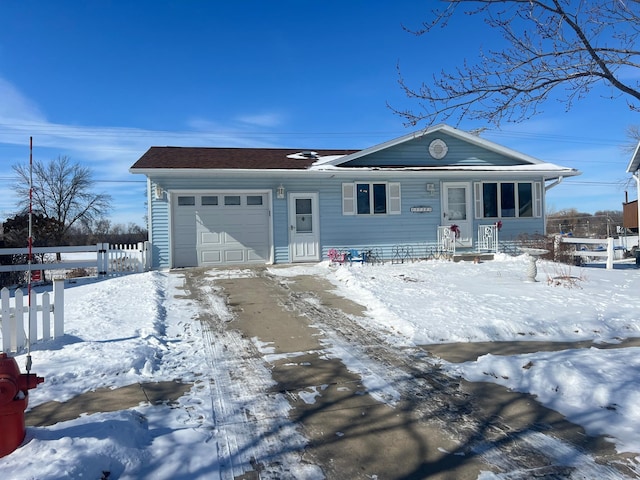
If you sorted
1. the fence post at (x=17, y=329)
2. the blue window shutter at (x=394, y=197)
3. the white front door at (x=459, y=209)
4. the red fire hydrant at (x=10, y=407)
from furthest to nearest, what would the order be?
the white front door at (x=459, y=209) → the blue window shutter at (x=394, y=197) → the fence post at (x=17, y=329) → the red fire hydrant at (x=10, y=407)

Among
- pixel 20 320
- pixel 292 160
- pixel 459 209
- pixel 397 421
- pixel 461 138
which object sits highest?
pixel 461 138

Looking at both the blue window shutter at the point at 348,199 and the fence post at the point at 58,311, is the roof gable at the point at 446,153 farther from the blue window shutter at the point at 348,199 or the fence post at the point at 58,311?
the fence post at the point at 58,311

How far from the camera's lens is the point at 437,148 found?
14867 millimetres

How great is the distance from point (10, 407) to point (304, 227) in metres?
10.8

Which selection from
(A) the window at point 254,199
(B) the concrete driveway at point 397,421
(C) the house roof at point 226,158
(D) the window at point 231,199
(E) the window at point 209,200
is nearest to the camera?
(B) the concrete driveway at point 397,421

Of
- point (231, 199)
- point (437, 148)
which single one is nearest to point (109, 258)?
point (231, 199)

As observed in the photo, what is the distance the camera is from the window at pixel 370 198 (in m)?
13.7

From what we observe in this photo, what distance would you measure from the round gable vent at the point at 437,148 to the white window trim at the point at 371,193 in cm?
193

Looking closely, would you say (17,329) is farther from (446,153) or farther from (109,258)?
(446,153)

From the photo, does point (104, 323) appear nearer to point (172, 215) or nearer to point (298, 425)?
point (298, 425)

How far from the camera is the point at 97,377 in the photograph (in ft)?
15.0

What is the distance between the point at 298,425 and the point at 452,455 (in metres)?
1.18

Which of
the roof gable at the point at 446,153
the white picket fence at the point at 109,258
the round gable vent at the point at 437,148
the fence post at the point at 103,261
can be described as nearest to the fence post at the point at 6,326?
the white picket fence at the point at 109,258

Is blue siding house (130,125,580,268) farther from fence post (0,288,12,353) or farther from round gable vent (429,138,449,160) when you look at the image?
fence post (0,288,12,353)
